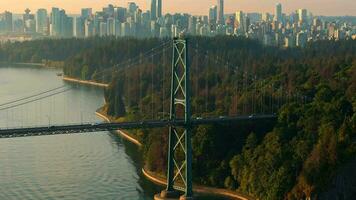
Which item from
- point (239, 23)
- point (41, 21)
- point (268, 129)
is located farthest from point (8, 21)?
point (268, 129)

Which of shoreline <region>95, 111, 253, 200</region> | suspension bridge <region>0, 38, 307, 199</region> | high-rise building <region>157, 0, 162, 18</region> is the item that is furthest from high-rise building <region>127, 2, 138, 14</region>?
shoreline <region>95, 111, 253, 200</region>

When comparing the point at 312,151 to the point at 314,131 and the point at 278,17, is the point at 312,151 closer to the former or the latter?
the point at 314,131

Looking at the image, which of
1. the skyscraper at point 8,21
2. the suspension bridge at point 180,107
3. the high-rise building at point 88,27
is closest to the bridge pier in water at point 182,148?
the suspension bridge at point 180,107

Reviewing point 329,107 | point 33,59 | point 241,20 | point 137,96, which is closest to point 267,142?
point 329,107

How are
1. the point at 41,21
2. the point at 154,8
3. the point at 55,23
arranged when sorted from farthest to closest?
1. the point at 41,21
2. the point at 154,8
3. the point at 55,23

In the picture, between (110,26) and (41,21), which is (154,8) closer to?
(110,26)

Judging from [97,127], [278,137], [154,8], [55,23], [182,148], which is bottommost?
[182,148]

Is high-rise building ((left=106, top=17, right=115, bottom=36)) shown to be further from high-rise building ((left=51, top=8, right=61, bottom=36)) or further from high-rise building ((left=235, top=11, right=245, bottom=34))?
high-rise building ((left=235, top=11, right=245, bottom=34))
